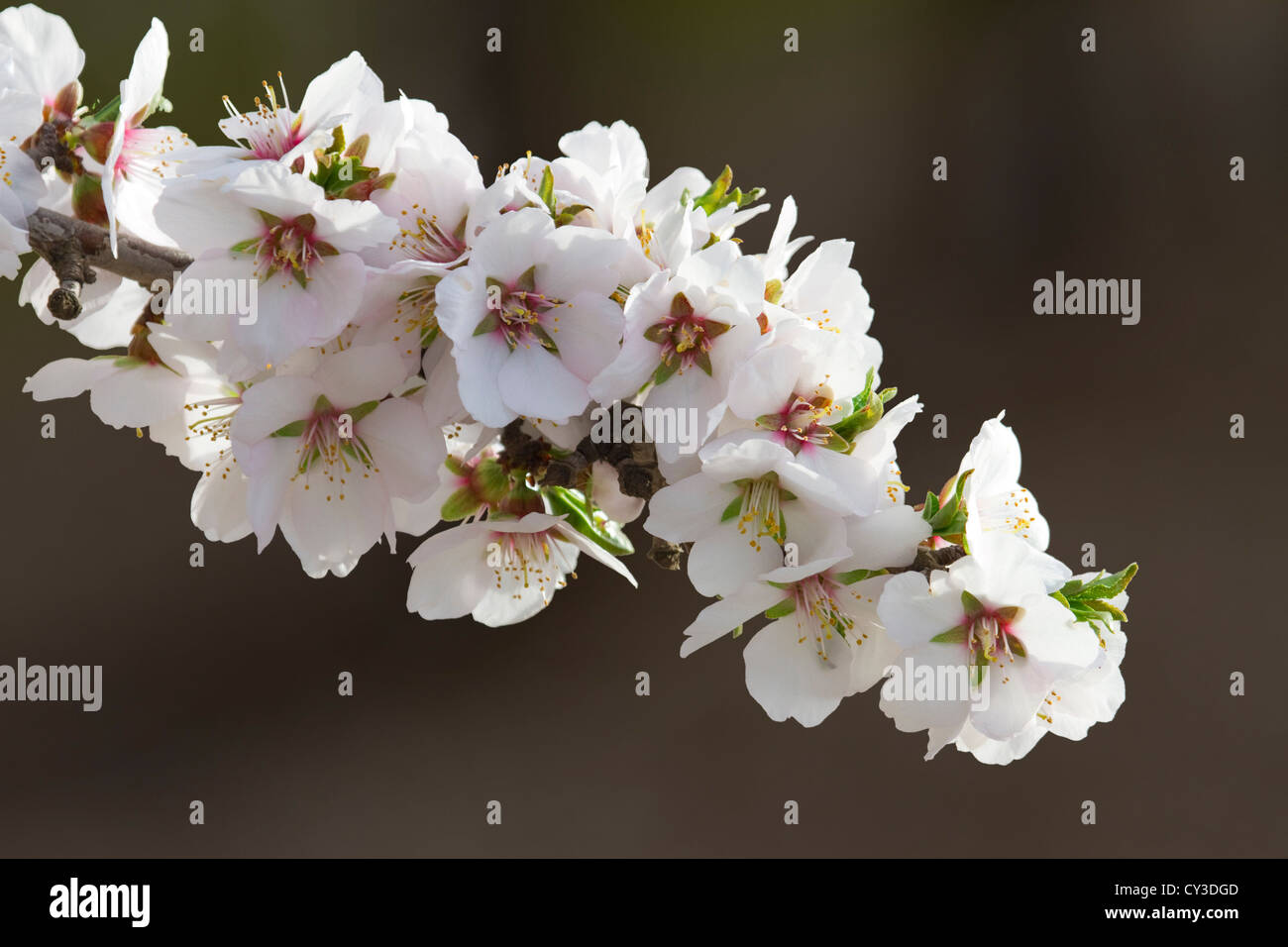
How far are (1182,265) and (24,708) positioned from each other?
2.99 meters

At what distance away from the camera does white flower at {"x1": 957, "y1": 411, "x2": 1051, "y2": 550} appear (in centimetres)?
70

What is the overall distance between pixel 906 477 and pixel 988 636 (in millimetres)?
2022

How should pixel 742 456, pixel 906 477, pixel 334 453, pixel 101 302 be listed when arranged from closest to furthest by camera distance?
1. pixel 742 456
2. pixel 334 453
3. pixel 101 302
4. pixel 906 477

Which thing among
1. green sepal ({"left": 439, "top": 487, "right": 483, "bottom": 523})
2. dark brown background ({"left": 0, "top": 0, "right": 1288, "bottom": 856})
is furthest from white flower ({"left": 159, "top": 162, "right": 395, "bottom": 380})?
dark brown background ({"left": 0, "top": 0, "right": 1288, "bottom": 856})

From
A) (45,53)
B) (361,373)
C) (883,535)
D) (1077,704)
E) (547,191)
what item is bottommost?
(1077,704)

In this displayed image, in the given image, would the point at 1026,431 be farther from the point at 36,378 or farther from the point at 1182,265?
the point at 36,378

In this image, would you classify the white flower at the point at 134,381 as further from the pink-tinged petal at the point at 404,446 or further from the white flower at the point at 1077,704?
the white flower at the point at 1077,704

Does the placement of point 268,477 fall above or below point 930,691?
above

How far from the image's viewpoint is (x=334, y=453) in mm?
738

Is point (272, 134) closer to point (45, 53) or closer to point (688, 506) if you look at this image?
point (45, 53)

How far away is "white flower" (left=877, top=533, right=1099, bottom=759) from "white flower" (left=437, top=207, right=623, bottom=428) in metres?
0.23

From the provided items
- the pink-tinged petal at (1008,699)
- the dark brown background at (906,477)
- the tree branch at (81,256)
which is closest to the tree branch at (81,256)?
the tree branch at (81,256)

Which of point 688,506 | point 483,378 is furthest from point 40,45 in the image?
point 688,506

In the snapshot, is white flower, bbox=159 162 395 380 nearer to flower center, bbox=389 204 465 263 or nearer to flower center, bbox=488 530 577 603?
flower center, bbox=389 204 465 263
